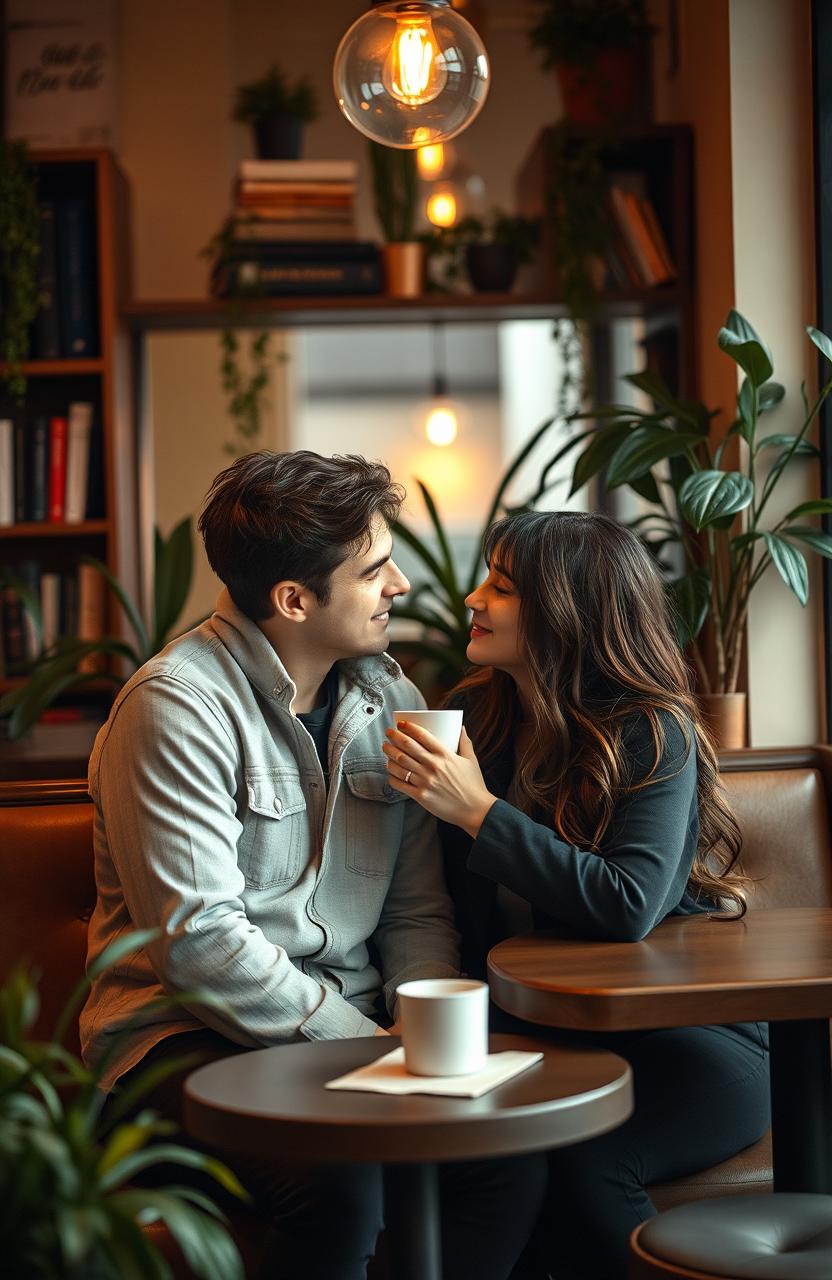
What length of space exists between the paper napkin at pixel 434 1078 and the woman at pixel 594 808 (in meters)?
0.40

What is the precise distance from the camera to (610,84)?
3459 millimetres

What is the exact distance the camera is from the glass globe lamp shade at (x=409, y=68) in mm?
2146

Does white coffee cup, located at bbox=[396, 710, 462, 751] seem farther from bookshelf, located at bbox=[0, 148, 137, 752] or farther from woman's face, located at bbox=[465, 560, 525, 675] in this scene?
bookshelf, located at bbox=[0, 148, 137, 752]

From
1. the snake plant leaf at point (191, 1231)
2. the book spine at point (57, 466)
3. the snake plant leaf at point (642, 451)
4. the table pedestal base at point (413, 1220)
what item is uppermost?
the book spine at point (57, 466)

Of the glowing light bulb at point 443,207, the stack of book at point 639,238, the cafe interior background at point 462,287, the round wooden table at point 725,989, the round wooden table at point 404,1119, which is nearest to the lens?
the round wooden table at point 404,1119

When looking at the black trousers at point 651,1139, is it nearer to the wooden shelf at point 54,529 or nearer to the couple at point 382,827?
the couple at point 382,827

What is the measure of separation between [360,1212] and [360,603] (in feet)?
2.58

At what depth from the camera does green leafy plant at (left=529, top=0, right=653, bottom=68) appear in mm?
3432

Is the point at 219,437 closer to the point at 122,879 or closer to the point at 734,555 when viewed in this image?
the point at 734,555

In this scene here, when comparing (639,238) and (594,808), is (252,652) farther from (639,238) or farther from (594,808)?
(639,238)

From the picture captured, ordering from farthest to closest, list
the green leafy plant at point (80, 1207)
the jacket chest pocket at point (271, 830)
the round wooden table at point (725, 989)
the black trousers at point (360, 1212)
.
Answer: the jacket chest pocket at point (271, 830), the black trousers at point (360, 1212), the round wooden table at point (725, 989), the green leafy plant at point (80, 1207)

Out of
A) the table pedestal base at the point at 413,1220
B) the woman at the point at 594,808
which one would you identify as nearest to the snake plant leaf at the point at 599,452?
the woman at the point at 594,808

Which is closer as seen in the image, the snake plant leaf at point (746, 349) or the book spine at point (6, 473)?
the snake plant leaf at point (746, 349)

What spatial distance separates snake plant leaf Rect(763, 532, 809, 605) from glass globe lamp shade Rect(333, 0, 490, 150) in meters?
0.94
